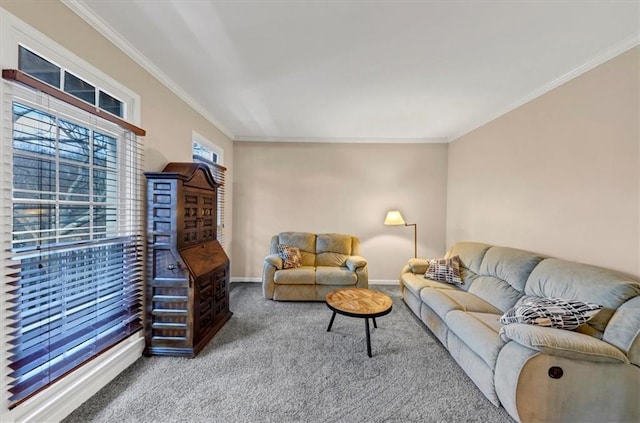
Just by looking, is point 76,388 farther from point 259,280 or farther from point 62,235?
point 259,280

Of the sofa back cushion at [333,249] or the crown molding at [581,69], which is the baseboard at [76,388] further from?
the crown molding at [581,69]

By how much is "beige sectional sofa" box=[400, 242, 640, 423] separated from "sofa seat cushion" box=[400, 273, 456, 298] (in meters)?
0.74

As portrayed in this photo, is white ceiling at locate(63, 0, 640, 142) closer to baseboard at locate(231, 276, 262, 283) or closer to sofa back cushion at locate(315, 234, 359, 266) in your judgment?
sofa back cushion at locate(315, 234, 359, 266)

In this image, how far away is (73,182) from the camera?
63.3 inches

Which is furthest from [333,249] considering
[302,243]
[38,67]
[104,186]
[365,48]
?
[38,67]

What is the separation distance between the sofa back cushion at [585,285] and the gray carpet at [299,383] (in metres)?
1.00

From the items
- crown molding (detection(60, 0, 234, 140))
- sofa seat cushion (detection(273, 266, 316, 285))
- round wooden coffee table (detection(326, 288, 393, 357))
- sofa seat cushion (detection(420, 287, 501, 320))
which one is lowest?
sofa seat cushion (detection(273, 266, 316, 285))

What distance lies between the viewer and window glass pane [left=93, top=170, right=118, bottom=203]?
1.80 metres

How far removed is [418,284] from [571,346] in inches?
62.1

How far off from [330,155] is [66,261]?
3676mm

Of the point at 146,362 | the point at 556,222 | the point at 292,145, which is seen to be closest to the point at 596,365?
the point at 556,222

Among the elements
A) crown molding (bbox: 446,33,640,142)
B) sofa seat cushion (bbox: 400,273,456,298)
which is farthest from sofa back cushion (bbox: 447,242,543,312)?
crown molding (bbox: 446,33,640,142)

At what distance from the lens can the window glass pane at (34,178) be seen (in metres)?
1.31

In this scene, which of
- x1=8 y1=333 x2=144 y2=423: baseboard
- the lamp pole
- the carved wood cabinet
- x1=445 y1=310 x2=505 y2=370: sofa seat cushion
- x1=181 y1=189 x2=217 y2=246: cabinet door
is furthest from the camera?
the lamp pole
